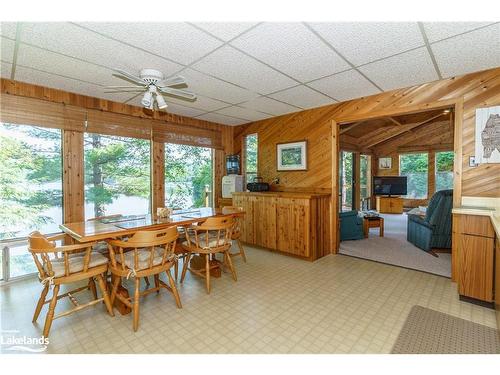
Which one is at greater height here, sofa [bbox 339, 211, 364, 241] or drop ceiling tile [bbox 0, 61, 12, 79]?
drop ceiling tile [bbox 0, 61, 12, 79]

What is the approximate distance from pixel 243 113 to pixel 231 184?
1.51m

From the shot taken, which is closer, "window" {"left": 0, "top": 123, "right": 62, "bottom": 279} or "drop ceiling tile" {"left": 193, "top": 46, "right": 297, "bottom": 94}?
"drop ceiling tile" {"left": 193, "top": 46, "right": 297, "bottom": 94}

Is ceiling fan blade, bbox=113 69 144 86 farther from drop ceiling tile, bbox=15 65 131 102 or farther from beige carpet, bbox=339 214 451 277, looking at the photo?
beige carpet, bbox=339 214 451 277

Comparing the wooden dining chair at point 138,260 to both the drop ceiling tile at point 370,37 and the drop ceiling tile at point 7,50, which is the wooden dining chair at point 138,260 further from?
the drop ceiling tile at point 370,37

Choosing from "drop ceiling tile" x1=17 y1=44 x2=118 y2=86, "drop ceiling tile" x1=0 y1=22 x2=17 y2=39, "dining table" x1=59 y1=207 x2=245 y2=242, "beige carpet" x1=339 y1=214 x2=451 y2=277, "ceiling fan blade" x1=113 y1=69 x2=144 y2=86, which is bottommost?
"beige carpet" x1=339 y1=214 x2=451 y2=277

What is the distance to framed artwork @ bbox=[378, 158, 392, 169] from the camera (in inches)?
363

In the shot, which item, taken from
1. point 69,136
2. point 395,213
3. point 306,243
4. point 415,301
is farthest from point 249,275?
point 395,213

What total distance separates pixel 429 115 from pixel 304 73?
5.70 m

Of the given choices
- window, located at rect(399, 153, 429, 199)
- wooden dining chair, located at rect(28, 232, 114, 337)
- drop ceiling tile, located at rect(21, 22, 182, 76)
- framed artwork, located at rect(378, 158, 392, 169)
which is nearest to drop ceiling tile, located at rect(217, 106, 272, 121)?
drop ceiling tile, located at rect(21, 22, 182, 76)

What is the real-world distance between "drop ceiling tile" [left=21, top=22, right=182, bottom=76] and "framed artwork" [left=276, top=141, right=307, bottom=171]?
2514 millimetres

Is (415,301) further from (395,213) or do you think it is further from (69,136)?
(395,213)

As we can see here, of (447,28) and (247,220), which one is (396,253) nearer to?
(247,220)

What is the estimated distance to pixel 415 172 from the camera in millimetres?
8820

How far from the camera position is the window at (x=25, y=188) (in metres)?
3.02
